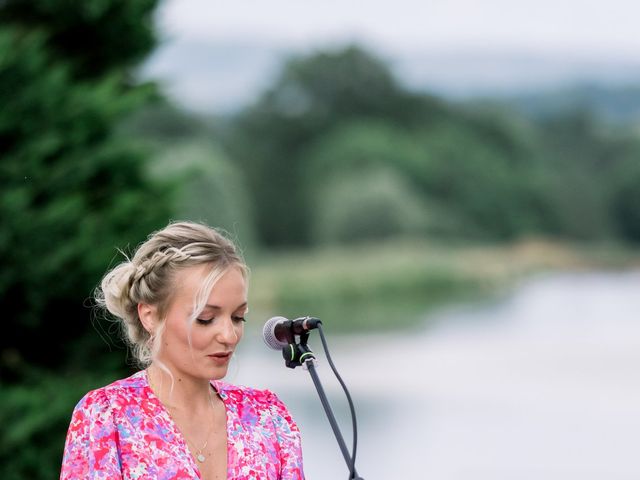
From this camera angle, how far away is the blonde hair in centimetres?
240

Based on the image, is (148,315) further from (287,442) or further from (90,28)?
(90,28)

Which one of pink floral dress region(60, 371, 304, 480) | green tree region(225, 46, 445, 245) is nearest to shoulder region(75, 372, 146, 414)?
pink floral dress region(60, 371, 304, 480)

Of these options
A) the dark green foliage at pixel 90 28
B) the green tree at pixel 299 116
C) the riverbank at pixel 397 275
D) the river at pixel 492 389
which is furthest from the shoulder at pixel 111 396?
the green tree at pixel 299 116

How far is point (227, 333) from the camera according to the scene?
2.35 meters

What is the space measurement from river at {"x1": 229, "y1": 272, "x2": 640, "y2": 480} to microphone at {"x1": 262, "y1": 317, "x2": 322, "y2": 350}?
8.61 m

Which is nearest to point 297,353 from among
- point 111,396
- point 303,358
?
point 303,358

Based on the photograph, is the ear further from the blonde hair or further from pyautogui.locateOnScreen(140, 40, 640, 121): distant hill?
pyautogui.locateOnScreen(140, 40, 640, 121): distant hill

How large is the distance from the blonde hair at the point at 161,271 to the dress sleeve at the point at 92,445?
0.57 feet

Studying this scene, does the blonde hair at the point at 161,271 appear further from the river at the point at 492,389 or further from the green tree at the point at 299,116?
the green tree at the point at 299,116

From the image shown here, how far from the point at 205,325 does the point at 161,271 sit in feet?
0.50

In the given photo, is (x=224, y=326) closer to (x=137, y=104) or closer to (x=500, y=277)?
(x=137, y=104)

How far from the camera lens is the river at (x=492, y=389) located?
1223 cm

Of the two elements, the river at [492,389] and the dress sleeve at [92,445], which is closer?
the dress sleeve at [92,445]

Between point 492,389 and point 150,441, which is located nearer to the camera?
point 150,441
